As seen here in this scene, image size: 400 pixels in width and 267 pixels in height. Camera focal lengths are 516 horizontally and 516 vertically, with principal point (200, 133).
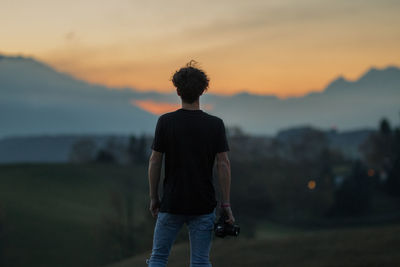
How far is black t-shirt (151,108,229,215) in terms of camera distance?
17.2 feet

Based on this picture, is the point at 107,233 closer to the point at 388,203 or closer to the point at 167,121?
the point at 388,203

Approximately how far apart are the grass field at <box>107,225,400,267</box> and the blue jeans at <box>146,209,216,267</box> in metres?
10.1

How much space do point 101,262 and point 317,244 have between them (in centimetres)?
4115

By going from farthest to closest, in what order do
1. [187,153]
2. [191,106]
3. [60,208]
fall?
[60,208] < [191,106] < [187,153]

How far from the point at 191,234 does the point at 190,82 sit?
1.58 metres

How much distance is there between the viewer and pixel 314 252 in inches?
712

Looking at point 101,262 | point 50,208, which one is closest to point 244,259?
point 101,262

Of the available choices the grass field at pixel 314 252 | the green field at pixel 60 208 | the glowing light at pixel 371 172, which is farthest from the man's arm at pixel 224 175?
the glowing light at pixel 371 172

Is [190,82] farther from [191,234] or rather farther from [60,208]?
[60,208]

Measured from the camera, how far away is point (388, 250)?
55.0 feet

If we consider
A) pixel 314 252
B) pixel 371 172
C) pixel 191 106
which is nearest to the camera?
pixel 191 106

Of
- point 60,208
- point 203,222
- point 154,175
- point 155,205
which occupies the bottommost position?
point 60,208

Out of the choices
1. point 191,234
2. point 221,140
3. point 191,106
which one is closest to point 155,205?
point 191,234

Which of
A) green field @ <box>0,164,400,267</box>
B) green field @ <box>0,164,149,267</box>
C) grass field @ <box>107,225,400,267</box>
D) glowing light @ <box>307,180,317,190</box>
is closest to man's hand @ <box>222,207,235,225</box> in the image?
grass field @ <box>107,225,400,267</box>
